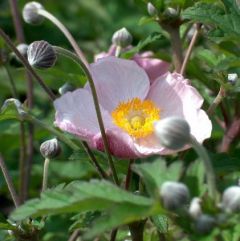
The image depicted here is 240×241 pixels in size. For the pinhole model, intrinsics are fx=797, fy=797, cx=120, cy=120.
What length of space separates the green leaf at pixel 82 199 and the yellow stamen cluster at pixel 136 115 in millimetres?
506

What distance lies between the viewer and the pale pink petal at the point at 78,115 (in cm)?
155

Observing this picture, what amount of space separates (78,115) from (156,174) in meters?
0.47

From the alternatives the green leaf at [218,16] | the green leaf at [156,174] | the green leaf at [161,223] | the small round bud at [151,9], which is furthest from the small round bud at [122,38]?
the green leaf at [156,174]

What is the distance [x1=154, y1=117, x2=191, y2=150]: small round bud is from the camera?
1.22m

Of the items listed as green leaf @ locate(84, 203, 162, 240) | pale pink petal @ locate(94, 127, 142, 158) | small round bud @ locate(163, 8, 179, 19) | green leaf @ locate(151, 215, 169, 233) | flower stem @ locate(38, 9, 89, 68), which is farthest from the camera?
small round bud @ locate(163, 8, 179, 19)

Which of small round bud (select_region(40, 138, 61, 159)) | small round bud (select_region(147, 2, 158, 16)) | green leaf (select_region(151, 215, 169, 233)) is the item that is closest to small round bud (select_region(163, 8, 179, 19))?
small round bud (select_region(147, 2, 158, 16))

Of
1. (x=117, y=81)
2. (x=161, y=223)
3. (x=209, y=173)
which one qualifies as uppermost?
(x=209, y=173)

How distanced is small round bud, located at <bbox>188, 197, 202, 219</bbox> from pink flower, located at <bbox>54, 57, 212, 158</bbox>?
1.18 feet

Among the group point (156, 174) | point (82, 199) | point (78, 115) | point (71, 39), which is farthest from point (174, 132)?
point (71, 39)

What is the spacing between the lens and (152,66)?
1.94m

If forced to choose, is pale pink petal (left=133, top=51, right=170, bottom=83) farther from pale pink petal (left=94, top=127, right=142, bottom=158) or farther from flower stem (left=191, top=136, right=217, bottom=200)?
flower stem (left=191, top=136, right=217, bottom=200)

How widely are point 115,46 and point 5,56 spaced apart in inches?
13.6

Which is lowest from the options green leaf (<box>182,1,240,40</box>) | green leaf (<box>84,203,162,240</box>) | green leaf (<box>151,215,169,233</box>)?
green leaf (<box>151,215,169,233</box>)

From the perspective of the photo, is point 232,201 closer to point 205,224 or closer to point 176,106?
point 205,224
